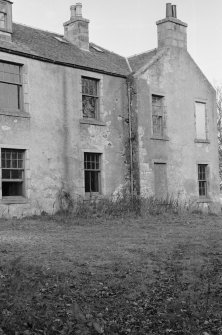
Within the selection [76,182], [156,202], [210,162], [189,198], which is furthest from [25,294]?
[210,162]

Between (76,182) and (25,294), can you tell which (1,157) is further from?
(25,294)

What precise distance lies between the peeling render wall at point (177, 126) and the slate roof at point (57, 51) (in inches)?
66.1

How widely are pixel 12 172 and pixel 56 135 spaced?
2.50 meters

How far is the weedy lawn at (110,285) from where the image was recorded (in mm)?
5359

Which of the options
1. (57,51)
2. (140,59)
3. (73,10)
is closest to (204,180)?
(140,59)

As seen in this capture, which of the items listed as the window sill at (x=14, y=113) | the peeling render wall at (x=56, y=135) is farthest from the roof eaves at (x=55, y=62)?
the window sill at (x=14, y=113)

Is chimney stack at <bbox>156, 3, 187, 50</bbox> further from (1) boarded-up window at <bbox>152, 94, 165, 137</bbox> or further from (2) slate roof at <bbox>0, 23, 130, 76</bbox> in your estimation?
(1) boarded-up window at <bbox>152, 94, 165, 137</bbox>

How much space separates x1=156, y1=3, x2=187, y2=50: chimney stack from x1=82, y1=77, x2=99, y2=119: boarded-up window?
510 cm

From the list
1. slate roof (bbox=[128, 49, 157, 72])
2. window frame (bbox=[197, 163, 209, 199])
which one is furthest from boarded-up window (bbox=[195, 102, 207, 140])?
slate roof (bbox=[128, 49, 157, 72])

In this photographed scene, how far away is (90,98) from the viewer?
20.2m

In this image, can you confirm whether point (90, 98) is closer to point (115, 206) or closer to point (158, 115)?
point (158, 115)

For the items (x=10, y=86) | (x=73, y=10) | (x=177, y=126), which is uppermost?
(x=73, y=10)

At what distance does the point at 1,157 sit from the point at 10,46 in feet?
13.9

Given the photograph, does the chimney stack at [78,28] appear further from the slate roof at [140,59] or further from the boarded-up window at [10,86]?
the boarded-up window at [10,86]
